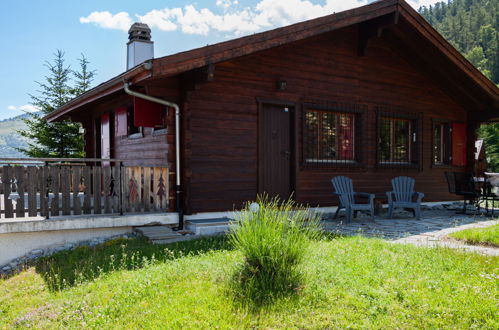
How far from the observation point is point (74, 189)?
5.85 metres

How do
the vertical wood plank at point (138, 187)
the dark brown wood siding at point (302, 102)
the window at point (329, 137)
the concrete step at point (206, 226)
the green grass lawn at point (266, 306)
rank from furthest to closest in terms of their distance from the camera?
the window at point (329, 137)
the dark brown wood siding at point (302, 102)
the vertical wood plank at point (138, 187)
the concrete step at point (206, 226)
the green grass lawn at point (266, 306)

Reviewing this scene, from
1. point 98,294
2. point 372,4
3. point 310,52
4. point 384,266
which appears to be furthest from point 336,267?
point 372,4

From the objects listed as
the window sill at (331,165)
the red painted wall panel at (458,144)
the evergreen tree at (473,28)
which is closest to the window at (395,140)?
the window sill at (331,165)

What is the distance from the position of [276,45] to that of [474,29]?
7911 cm

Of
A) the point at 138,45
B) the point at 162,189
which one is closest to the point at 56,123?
the point at 138,45

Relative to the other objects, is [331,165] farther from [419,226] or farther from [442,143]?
[442,143]

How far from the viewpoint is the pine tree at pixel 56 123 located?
16.5 m

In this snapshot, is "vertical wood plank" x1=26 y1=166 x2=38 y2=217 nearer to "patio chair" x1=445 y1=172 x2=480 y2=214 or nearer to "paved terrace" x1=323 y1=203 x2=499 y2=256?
"paved terrace" x1=323 y1=203 x2=499 y2=256

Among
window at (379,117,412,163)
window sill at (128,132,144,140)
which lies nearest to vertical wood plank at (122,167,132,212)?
window sill at (128,132,144,140)

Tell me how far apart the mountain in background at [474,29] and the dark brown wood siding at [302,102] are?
57526 millimetres

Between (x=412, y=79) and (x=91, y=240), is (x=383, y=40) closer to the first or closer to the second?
(x=412, y=79)

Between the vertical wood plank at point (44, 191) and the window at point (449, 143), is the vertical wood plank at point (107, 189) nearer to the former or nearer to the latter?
the vertical wood plank at point (44, 191)

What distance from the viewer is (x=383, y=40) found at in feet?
29.9

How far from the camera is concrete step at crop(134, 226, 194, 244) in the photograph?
568 cm
